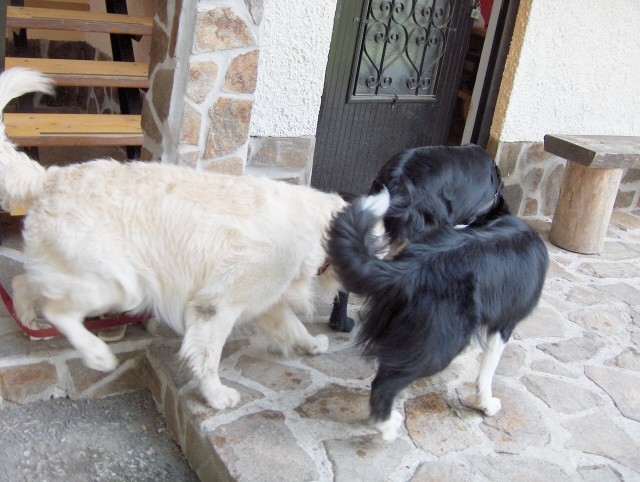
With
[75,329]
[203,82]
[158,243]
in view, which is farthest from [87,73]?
[75,329]

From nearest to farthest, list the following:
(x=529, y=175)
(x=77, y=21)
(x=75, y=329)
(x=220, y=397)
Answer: (x=75, y=329) < (x=220, y=397) < (x=77, y=21) < (x=529, y=175)

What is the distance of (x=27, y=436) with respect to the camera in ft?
9.91

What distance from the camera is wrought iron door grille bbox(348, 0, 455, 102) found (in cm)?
457

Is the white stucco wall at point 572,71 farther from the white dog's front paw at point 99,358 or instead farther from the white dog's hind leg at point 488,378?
the white dog's front paw at point 99,358

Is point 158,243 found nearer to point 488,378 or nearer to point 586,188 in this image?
point 488,378

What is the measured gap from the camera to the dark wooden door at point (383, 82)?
453cm

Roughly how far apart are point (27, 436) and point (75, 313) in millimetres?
721

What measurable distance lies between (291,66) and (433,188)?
4.69 feet

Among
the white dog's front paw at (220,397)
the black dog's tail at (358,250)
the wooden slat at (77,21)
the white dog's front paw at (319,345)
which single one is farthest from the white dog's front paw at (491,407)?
the wooden slat at (77,21)

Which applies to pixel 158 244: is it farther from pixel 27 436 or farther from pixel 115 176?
pixel 27 436

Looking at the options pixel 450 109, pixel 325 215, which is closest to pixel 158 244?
pixel 325 215

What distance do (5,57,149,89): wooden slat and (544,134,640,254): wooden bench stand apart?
2.96 metres

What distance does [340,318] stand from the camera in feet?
11.8

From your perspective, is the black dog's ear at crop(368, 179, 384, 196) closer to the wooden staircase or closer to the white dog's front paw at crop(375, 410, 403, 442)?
the white dog's front paw at crop(375, 410, 403, 442)
